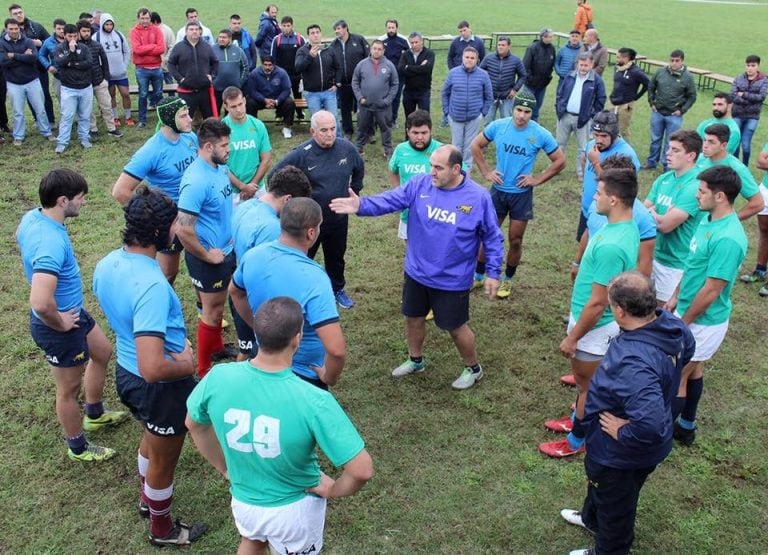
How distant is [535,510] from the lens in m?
4.99

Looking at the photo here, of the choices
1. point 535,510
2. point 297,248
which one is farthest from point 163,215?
point 535,510

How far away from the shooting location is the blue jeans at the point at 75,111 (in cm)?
1229

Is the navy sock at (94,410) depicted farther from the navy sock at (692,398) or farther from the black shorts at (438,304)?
the navy sock at (692,398)

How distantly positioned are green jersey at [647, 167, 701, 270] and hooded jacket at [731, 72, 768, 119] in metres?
7.46

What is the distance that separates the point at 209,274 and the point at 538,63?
10.4m

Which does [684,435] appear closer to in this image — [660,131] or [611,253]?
[611,253]

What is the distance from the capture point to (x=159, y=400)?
4.21m

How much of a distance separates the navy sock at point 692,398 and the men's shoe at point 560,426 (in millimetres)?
922

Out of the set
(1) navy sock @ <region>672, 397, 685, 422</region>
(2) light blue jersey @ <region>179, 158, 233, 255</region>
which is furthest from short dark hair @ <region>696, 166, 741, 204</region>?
(2) light blue jersey @ <region>179, 158, 233, 255</region>

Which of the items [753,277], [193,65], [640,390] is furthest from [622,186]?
[193,65]

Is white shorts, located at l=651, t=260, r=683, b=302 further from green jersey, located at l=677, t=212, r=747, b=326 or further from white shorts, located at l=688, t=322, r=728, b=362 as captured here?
white shorts, located at l=688, t=322, r=728, b=362

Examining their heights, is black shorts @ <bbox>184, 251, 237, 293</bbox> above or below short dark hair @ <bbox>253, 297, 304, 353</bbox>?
below

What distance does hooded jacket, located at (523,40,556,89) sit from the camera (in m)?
14.2

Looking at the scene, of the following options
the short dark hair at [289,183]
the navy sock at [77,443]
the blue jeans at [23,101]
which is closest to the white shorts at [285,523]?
the navy sock at [77,443]
